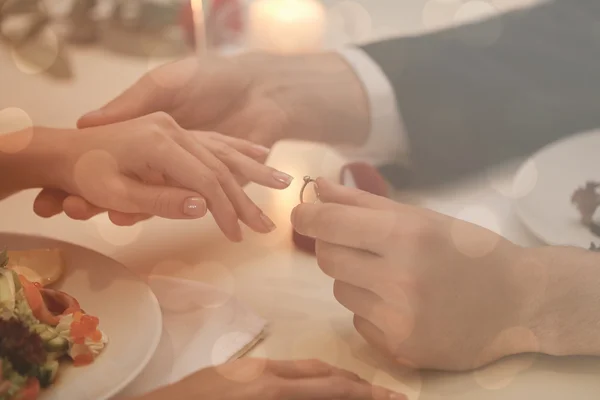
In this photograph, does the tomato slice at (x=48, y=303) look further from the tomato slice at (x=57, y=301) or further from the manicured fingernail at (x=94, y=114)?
the manicured fingernail at (x=94, y=114)

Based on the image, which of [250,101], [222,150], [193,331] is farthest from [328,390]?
[250,101]

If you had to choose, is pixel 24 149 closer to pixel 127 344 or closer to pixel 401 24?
pixel 127 344

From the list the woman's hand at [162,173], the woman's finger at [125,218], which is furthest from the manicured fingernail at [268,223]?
the woman's finger at [125,218]

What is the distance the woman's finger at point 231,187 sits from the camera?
488mm

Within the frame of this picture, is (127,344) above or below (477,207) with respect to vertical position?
below

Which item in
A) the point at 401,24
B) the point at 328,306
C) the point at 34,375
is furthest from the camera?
the point at 401,24

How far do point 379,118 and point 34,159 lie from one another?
0.35 m

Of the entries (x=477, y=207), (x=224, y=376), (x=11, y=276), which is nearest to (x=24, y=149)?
(x=11, y=276)

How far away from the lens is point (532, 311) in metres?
0.44

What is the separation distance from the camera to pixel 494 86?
644 millimetres

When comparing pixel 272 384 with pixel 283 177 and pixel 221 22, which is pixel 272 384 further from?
pixel 221 22

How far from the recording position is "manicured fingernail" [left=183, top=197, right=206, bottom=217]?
478mm

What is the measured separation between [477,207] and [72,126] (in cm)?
36

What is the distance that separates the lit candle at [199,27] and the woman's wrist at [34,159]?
17 centimetres
